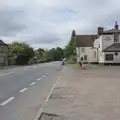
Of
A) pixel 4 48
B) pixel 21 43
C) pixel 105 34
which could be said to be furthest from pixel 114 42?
pixel 21 43

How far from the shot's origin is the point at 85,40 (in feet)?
412

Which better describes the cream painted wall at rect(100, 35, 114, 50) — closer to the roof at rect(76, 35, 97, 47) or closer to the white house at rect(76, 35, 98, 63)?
the white house at rect(76, 35, 98, 63)

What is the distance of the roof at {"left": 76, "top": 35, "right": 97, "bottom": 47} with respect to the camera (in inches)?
4794

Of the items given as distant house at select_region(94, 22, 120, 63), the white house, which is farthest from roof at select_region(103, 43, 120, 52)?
the white house

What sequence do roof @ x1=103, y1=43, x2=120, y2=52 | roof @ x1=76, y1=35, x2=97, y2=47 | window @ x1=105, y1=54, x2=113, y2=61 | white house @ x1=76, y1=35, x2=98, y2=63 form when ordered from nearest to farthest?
window @ x1=105, y1=54, x2=113, y2=61 < roof @ x1=103, y1=43, x2=120, y2=52 < white house @ x1=76, y1=35, x2=98, y2=63 < roof @ x1=76, y1=35, x2=97, y2=47

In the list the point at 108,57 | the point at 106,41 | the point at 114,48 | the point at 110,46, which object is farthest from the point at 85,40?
the point at 108,57

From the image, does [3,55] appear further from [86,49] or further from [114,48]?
[114,48]

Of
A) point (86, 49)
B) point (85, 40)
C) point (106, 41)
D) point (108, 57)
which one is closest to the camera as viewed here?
point (108, 57)

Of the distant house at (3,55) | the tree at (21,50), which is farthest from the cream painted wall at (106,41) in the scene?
the tree at (21,50)

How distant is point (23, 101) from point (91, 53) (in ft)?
313

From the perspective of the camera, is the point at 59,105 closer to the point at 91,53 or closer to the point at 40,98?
the point at 40,98

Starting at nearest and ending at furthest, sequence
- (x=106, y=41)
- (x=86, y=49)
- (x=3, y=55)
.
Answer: (x=106, y=41) < (x=3, y=55) < (x=86, y=49)

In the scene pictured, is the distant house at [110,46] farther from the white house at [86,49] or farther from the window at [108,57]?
the white house at [86,49]

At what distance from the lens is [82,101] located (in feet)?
48.0
